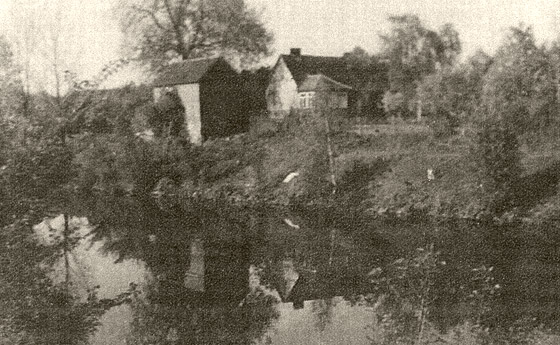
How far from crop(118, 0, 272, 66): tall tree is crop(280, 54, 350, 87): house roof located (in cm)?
525

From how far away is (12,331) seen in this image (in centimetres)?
1151

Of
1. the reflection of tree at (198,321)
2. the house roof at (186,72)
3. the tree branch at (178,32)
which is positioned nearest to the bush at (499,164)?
the reflection of tree at (198,321)

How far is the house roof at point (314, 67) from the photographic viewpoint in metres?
50.1

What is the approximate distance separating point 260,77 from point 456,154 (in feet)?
89.9

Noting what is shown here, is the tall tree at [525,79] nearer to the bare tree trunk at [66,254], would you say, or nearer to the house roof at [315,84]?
the house roof at [315,84]

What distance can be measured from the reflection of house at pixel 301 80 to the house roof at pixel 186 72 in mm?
6719

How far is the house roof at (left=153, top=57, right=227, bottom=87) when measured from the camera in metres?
43.6

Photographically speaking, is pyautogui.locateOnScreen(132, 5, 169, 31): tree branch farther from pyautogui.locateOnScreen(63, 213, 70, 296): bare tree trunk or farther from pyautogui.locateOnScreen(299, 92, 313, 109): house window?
pyautogui.locateOnScreen(63, 213, 70, 296): bare tree trunk

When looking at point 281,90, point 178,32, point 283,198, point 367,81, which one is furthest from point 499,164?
point 178,32

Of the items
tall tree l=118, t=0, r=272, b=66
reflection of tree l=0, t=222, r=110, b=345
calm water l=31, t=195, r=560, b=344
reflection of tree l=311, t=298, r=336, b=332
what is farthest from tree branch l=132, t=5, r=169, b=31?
reflection of tree l=311, t=298, r=336, b=332

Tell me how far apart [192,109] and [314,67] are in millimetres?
12797

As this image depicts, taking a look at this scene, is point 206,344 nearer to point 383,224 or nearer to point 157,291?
point 157,291

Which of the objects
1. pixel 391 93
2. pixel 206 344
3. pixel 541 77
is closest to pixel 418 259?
pixel 206 344

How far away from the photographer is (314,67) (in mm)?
51094
